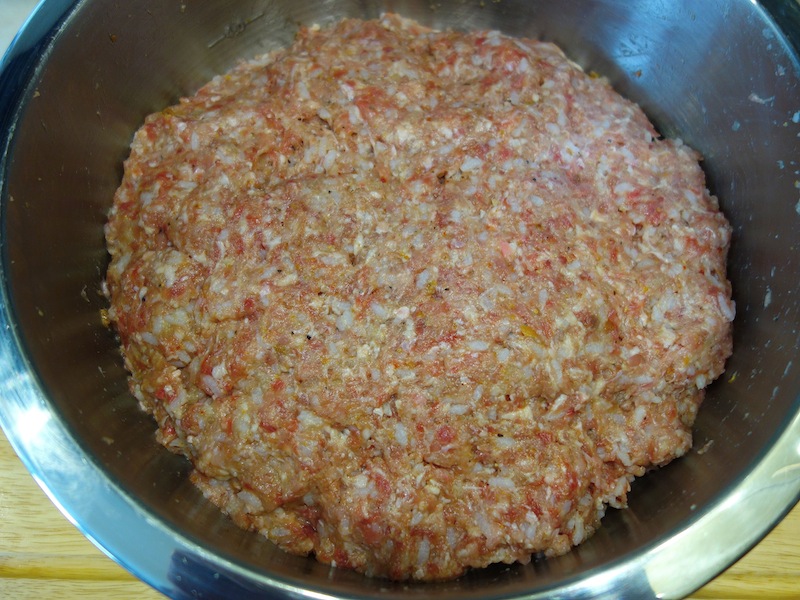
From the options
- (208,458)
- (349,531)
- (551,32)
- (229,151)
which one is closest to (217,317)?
(208,458)

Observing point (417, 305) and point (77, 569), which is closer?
point (417, 305)

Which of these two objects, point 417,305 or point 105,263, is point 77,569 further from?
point 417,305

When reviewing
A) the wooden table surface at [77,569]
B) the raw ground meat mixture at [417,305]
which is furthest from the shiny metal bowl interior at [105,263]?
the wooden table surface at [77,569]

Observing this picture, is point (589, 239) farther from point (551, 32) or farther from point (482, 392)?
point (551, 32)

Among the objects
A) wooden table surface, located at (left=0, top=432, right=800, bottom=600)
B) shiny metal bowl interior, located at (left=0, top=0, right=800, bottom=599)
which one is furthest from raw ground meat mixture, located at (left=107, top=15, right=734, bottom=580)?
wooden table surface, located at (left=0, top=432, right=800, bottom=600)

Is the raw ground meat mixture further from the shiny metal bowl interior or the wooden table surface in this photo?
the wooden table surface

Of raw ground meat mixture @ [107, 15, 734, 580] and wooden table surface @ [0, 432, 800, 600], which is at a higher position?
raw ground meat mixture @ [107, 15, 734, 580]

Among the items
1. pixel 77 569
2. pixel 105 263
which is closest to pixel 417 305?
pixel 105 263
